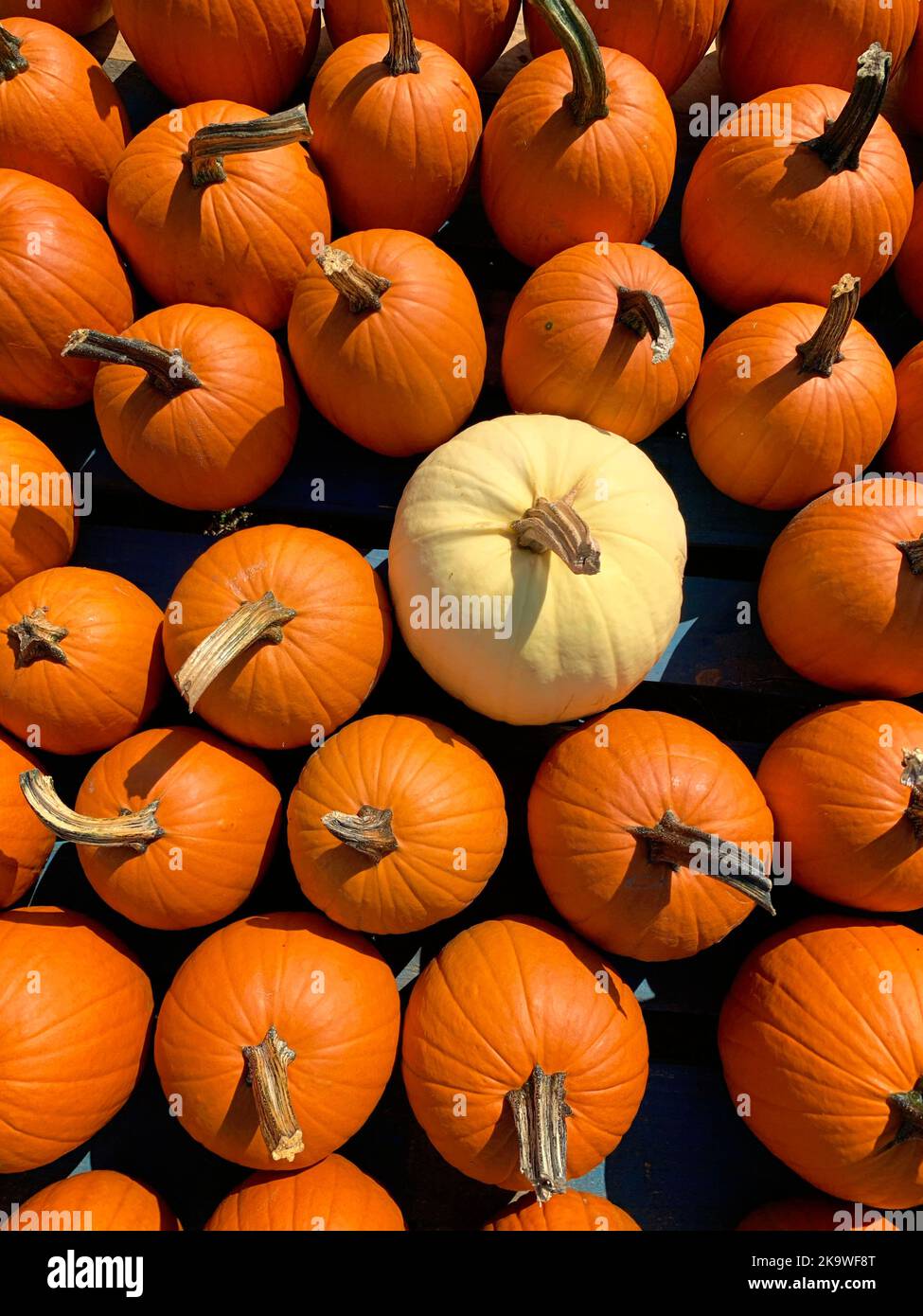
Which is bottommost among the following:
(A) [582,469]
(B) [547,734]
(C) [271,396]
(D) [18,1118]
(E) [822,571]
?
(D) [18,1118]

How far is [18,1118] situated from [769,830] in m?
1.64

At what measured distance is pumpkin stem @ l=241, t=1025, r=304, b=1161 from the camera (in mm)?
1508

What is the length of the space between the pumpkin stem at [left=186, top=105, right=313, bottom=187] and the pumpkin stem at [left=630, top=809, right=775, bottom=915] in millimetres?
1588

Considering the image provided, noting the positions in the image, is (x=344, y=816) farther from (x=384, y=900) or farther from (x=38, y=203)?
(x=38, y=203)

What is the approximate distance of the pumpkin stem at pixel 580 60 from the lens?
1.72 meters

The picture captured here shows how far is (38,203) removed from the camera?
1983 millimetres

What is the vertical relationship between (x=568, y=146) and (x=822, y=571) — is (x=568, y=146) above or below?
above

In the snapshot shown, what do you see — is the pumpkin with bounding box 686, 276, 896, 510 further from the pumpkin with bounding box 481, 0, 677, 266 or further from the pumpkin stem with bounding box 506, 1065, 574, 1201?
the pumpkin stem with bounding box 506, 1065, 574, 1201

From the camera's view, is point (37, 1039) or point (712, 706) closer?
point (37, 1039)

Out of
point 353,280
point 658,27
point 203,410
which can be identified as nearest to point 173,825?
point 203,410

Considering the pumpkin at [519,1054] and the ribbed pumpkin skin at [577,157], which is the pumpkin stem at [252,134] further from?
the pumpkin at [519,1054]

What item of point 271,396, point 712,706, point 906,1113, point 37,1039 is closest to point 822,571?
point 712,706

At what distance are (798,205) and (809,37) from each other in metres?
0.56

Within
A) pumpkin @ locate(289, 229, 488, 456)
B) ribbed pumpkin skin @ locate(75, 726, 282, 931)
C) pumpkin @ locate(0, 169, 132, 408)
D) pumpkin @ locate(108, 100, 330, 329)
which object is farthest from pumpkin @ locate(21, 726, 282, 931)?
pumpkin @ locate(108, 100, 330, 329)
